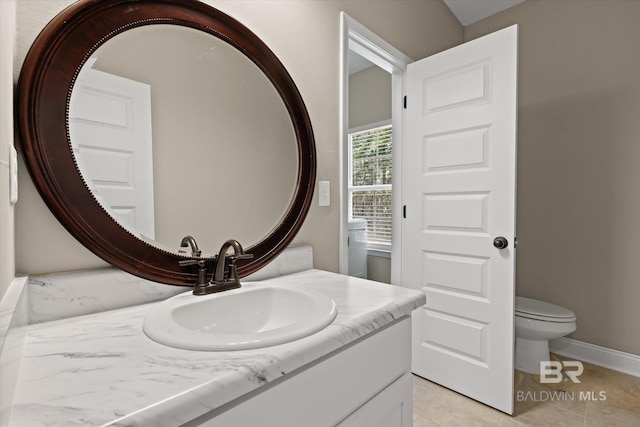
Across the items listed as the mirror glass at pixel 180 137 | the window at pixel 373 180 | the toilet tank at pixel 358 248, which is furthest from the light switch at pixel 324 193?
the window at pixel 373 180

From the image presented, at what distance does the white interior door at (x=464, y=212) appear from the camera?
160 cm

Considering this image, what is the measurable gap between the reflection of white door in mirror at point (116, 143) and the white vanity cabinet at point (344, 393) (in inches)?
23.3

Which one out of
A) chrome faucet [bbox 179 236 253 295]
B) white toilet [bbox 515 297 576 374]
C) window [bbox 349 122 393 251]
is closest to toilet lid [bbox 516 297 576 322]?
white toilet [bbox 515 297 576 374]

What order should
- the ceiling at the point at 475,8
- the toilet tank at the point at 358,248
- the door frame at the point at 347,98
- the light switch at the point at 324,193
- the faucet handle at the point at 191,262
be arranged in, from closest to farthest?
the faucet handle at the point at 191,262 < the light switch at the point at 324,193 < the door frame at the point at 347,98 < the ceiling at the point at 475,8 < the toilet tank at the point at 358,248

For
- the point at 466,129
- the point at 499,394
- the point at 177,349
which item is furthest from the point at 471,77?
the point at 177,349

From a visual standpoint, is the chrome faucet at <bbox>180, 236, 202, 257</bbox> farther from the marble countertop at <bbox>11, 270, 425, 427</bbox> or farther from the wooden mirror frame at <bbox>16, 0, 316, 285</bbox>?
the marble countertop at <bbox>11, 270, 425, 427</bbox>

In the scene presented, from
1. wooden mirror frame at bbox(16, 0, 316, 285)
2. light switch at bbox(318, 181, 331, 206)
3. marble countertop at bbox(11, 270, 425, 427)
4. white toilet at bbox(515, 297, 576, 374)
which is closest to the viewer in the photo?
marble countertop at bbox(11, 270, 425, 427)

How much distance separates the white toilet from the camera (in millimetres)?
1860

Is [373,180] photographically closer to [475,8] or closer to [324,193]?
[475,8]

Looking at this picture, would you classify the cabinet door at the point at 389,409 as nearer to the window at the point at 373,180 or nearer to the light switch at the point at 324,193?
the light switch at the point at 324,193

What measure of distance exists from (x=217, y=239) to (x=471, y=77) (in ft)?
5.15

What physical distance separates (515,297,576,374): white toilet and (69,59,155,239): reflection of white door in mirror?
2.10m

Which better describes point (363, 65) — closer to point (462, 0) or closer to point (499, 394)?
point (462, 0)

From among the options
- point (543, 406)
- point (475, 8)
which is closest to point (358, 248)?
point (543, 406)
